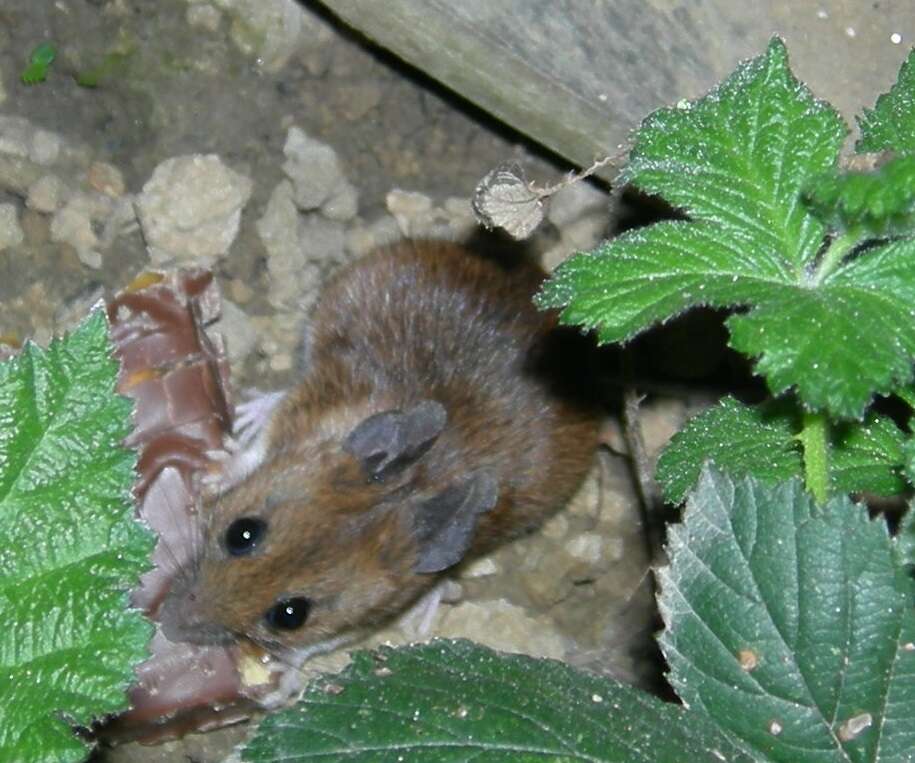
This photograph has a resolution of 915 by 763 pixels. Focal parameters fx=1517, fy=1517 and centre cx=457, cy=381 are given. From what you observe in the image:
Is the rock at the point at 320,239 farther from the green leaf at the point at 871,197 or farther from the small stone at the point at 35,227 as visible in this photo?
the green leaf at the point at 871,197

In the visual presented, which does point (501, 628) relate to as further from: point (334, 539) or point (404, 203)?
point (404, 203)

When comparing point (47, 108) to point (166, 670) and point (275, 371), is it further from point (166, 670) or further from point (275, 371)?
point (166, 670)

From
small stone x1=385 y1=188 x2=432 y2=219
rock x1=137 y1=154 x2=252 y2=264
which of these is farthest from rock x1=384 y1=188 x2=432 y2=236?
rock x1=137 y1=154 x2=252 y2=264

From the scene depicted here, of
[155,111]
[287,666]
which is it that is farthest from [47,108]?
[287,666]

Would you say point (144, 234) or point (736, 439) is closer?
point (736, 439)

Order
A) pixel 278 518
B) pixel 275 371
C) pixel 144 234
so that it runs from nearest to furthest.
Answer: pixel 278 518 < pixel 144 234 < pixel 275 371

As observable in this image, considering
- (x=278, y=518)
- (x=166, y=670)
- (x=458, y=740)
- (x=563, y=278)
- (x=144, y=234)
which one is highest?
(x=563, y=278)

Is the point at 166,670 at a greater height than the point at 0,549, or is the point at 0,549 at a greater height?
the point at 0,549

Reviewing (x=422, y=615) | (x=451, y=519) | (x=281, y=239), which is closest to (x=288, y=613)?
(x=451, y=519)
